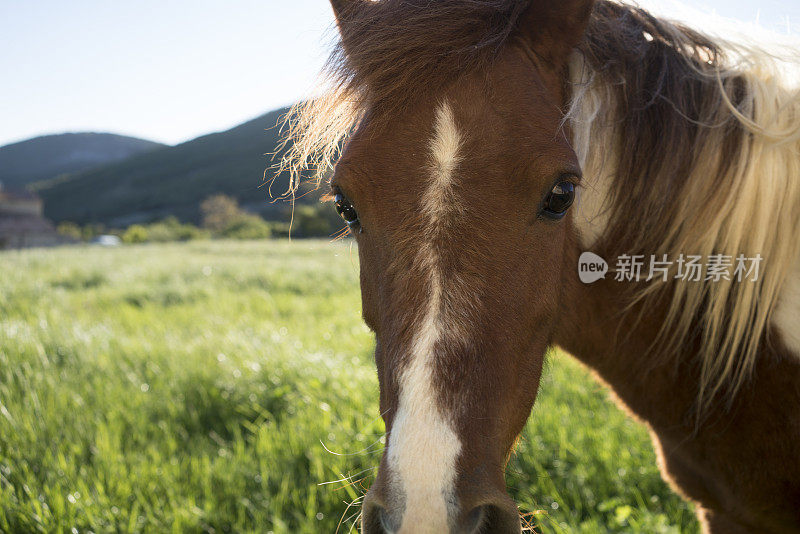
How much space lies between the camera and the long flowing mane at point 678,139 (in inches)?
57.7

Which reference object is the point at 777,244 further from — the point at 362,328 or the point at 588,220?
the point at 362,328

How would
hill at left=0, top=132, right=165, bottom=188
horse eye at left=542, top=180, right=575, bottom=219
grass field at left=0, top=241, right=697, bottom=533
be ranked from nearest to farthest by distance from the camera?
horse eye at left=542, top=180, right=575, bottom=219, grass field at left=0, top=241, right=697, bottom=533, hill at left=0, top=132, right=165, bottom=188

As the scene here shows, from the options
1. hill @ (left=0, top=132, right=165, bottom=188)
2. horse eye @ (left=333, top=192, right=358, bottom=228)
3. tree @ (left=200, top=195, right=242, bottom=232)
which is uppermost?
hill @ (left=0, top=132, right=165, bottom=188)

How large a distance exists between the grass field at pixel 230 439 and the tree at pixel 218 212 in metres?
53.0

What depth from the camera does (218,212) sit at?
5931cm

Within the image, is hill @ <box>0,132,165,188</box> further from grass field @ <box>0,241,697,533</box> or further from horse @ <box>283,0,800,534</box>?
horse @ <box>283,0,800,534</box>

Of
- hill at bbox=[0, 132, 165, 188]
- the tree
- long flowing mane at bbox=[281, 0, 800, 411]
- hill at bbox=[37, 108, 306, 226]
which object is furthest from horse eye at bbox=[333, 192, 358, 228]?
hill at bbox=[0, 132, 165, 188]

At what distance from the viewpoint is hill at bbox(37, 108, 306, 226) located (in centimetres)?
6475

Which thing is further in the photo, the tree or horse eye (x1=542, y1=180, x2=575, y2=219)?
the tree

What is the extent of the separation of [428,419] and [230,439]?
9.64 feet

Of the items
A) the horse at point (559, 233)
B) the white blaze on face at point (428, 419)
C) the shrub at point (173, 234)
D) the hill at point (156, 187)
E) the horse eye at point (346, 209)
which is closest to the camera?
the white blaze on face at point (428, 419)

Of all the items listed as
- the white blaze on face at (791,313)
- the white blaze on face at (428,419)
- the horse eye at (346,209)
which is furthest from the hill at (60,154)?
the white blaze on face at (791,313)

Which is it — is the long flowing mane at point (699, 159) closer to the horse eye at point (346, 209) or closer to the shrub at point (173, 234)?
the horse eye at point (346, 209)

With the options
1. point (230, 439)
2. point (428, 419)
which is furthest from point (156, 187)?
point (428, 419)
